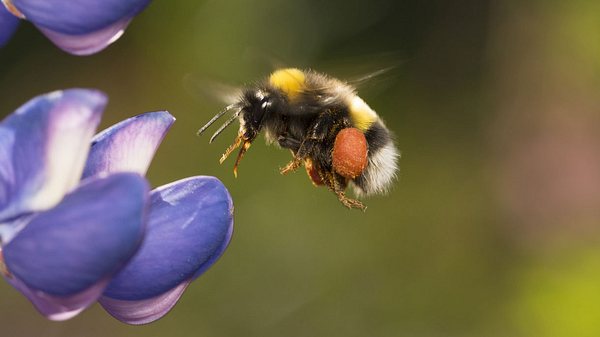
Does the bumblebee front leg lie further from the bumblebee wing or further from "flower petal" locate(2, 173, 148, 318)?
"flower petal" locate(2, 173, 148, 318)

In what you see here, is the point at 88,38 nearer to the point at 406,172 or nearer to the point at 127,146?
the point at 127,146

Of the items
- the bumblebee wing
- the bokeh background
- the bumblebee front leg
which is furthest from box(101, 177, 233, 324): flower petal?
the bokeh background

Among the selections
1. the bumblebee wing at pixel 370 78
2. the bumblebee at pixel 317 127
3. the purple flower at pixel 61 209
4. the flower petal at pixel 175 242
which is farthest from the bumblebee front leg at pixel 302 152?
the purple flower at pixel 61 209

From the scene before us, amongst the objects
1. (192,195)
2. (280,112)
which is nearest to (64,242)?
(192,195)

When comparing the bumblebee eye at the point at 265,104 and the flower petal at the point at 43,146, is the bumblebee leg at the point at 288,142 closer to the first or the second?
the bumblebee eye at the point at 265,104

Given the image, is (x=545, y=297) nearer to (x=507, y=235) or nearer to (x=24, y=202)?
(x=507, y=235)

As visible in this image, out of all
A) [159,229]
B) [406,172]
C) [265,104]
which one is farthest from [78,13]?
[406,172]
